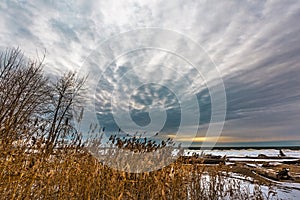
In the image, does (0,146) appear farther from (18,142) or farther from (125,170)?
(125,170)

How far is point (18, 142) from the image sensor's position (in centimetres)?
322

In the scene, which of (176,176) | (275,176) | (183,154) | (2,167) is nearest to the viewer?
(2,167)

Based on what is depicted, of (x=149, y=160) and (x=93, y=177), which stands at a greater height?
(x=149, y=160)

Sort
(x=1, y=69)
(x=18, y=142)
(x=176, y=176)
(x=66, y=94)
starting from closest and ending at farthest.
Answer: (x=18, y=142), (x=176, y=176), (x=1, y=69), (x=66, y=94)

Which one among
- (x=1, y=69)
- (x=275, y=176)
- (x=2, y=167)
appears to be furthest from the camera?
(x=1, y=69)

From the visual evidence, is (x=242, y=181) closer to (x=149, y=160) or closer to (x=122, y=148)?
(x=149, y=160)

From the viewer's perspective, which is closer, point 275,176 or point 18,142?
point 18,142

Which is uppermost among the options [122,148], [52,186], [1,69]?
[1,69]

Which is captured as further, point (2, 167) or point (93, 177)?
point (93, 177)

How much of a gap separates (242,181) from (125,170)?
12.5 feet

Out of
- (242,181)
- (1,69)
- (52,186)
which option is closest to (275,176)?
(242,181)

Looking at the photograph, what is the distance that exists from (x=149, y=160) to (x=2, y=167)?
8.35 ft

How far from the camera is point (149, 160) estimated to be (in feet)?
14.2

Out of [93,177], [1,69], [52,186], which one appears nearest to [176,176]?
[93,177]
